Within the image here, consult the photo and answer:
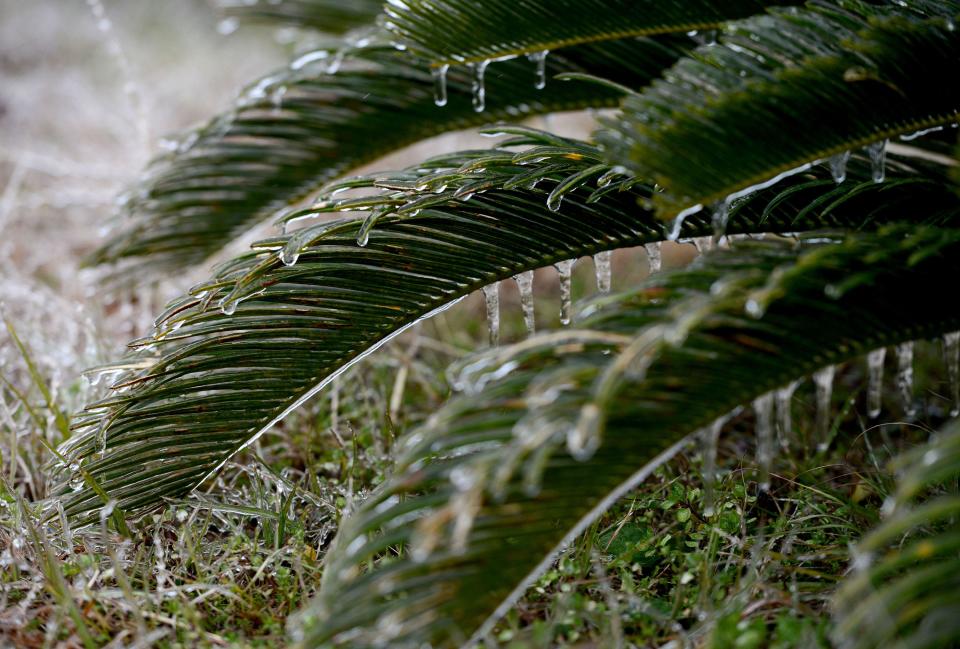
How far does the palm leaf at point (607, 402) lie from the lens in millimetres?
1008

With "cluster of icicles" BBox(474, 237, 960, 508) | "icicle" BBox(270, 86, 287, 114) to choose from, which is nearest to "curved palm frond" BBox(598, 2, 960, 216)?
"cluster of icicles" BBox(474, 237, 960, 508)

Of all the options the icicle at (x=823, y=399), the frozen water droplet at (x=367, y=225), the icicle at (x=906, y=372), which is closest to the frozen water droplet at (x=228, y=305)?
the frozen water droplet at (x=367, y=225)

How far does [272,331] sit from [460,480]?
2.07ft

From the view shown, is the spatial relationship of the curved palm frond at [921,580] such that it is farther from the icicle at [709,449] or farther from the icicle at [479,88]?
the icicle at [479,88]

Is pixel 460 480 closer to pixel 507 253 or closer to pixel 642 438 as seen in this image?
pixel 642 438

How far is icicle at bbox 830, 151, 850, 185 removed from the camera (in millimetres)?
1479

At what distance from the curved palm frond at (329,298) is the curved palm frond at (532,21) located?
290mm

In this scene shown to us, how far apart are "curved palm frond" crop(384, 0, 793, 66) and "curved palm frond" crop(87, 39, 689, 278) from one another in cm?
24

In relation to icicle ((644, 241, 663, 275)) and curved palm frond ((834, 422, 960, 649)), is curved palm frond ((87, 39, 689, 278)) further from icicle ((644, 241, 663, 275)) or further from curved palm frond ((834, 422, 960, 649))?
curved palm frond ((834, 422, 960, 649))

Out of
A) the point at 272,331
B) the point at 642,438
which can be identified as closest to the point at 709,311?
the point at 642,438

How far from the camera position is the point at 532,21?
5.54 feet

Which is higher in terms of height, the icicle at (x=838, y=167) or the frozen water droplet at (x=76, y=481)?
the icicle at (x=838, y=167)

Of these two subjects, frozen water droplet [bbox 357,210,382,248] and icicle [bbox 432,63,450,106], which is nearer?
frozen water droplet [bbox 357,210,382,248]

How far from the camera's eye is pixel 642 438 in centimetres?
111
